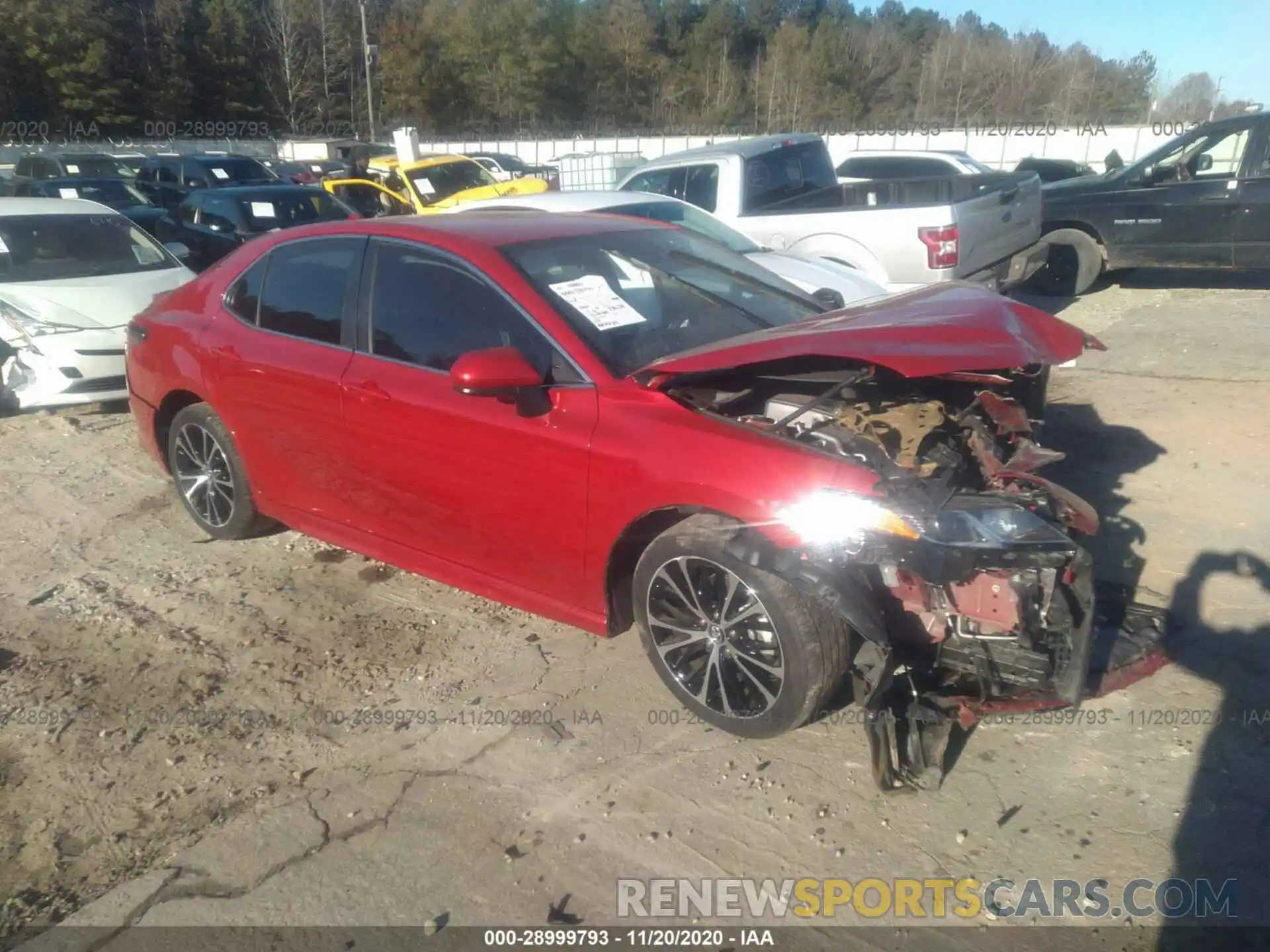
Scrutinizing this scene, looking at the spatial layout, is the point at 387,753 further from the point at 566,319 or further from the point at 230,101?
the point at 230,101

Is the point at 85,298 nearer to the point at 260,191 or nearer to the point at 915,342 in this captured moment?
the point at 260,191

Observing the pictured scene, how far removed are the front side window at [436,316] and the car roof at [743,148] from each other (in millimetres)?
6254

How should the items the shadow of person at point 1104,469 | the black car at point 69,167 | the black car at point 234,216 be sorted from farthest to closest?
the black car at point 69,167, the black car at point 234,216, the shadow of person at point 1104,469

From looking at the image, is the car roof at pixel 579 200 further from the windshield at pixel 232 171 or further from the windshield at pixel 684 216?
the windshield at pixel 232 171

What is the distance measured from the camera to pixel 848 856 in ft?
9.38

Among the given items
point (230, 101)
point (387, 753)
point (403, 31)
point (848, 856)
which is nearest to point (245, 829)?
point (387, 753)

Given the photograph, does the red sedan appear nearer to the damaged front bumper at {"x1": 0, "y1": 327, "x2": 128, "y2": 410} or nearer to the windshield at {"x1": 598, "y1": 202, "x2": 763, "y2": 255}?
the damaged front bumper at {"x1": 0, "y1": 327, "x2": 128, "y2": 410}

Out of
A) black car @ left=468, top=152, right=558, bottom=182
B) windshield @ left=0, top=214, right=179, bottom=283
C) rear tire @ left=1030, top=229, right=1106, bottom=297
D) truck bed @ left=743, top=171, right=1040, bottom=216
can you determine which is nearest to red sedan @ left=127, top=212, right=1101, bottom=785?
windshield @ left=0, top=214, right=179, bottom=283

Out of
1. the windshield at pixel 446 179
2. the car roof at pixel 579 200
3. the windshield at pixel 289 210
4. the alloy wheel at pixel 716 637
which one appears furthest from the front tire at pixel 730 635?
the windshield at pixel 446 179

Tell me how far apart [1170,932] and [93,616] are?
14.2ft

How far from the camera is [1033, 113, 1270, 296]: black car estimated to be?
988 cm

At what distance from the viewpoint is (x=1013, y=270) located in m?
8.11

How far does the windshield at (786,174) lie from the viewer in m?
9.66

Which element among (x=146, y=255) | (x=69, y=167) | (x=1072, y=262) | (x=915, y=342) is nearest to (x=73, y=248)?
(x=146, y=255)
